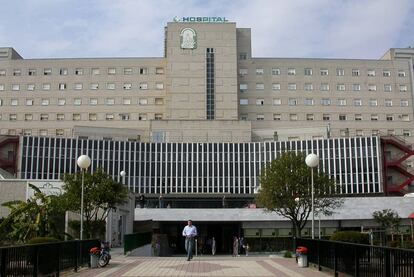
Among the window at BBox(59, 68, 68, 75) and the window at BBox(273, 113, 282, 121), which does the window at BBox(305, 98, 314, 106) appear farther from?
the window at BBox(59, 68, 68, 75)

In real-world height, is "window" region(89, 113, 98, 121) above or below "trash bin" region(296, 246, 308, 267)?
above

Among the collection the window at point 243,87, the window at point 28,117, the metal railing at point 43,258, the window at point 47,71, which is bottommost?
the metal railing at point 43,258

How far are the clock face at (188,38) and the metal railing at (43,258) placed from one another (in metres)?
81.5

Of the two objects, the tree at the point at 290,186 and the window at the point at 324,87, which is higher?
the window at the point at 324,87

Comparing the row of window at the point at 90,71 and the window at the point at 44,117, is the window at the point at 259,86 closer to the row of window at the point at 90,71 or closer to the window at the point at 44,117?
the row of window at the point at 90,71

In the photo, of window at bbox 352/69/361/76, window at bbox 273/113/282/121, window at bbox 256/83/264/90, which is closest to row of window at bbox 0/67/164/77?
window at bbox 256/83/264/90

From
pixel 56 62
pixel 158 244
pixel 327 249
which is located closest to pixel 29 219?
pixel 327 249

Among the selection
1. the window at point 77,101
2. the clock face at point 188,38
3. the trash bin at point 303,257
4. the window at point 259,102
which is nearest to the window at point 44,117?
the window at point 77,101

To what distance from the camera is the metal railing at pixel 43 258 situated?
12.5 m

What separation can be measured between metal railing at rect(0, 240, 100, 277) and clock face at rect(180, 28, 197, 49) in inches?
3208

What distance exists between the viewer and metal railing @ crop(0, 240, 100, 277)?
1246cm

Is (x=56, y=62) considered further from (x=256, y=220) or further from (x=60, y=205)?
(x=60, y=205)

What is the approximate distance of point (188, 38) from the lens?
102 metres

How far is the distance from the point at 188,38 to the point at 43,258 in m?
88.8
